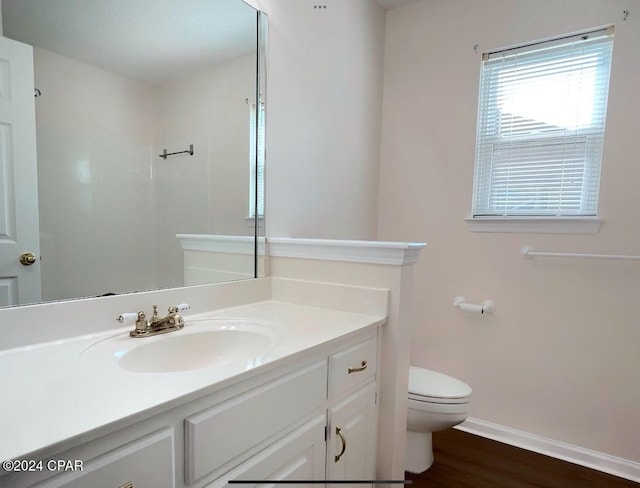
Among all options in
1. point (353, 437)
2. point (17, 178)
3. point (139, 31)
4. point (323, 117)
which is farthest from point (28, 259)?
point (323, 117)

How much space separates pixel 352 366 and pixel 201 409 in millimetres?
573

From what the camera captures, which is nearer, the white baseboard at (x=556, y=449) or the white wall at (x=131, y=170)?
the white wall at (x=131, y=170)

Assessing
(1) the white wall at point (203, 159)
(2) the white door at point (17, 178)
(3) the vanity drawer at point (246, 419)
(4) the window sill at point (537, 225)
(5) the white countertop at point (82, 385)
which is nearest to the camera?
(5) the white countertop at point (82, 385)

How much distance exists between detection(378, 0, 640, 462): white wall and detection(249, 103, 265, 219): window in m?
1.08

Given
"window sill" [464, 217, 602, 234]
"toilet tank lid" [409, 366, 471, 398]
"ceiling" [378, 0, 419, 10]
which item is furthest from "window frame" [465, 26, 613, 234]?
"toilet tank lid" [409, 366, 471, 398]

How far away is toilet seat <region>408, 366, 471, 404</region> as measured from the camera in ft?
5.44

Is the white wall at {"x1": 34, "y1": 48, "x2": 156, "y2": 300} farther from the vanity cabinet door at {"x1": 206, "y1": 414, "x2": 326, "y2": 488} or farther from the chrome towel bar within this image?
the chrome towel bar

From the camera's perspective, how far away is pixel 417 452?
178 centimetres

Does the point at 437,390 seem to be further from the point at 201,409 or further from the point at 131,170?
the point at 131,170

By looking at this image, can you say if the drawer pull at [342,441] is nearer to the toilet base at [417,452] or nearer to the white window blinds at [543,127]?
the toilet base at [417,452]

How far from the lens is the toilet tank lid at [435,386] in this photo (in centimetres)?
168

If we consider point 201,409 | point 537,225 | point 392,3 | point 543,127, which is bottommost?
point 201,409

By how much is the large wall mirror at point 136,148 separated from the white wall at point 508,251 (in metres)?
1.13

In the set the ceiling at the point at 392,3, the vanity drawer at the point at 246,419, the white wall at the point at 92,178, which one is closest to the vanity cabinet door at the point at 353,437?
the vanity drawer at the point at 246,419
